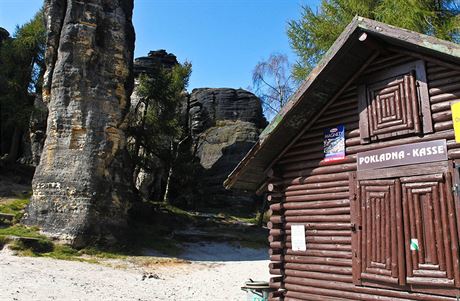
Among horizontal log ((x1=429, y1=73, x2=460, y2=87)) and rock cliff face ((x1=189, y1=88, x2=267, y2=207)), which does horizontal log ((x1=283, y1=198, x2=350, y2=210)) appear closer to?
horizontal log ((x1=429, y1=73, x2=460, y2=87))

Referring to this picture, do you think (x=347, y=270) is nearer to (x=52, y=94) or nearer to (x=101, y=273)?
(x=101, y=273)

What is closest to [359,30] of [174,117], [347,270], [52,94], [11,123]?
[347,270]

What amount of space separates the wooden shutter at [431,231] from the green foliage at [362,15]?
925cm

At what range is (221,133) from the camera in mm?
42406

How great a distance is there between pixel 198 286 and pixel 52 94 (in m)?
13.5

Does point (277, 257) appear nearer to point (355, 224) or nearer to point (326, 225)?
point (326, 225)

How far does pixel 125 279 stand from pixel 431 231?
11265 mm

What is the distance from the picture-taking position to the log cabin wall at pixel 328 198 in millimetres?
6648

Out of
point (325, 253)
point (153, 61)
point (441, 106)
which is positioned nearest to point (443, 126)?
point (441, 106)

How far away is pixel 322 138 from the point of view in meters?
8.36

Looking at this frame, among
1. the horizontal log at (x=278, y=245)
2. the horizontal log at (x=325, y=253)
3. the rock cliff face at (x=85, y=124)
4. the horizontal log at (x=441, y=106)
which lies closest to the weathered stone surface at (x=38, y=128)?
the rock cliff face at (x=85, y=124)

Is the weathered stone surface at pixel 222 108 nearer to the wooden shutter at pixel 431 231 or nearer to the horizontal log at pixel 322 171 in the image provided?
the horizontal log at pixel 322 171

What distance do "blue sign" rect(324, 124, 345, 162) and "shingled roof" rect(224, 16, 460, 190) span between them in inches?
23.5

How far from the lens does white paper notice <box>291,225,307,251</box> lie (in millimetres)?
8289
